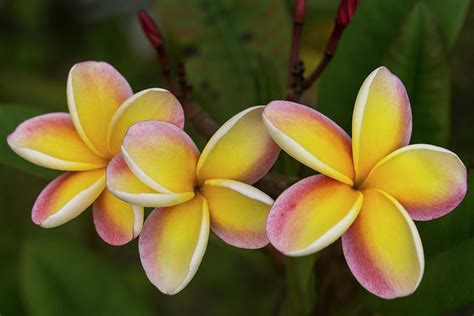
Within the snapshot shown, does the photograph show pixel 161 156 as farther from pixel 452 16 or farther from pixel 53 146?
pixel 452 16

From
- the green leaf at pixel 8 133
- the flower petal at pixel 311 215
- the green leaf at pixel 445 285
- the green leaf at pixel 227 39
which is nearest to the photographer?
the flower petal at pixel 311 215

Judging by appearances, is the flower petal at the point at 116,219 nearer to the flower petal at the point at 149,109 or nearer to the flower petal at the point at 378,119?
the flower petal at the point at 149,109

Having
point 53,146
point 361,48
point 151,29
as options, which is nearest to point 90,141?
point 53,146

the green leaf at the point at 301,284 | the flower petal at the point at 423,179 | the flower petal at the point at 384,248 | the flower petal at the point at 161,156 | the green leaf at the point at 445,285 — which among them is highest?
the flower petal at the point at 161,156

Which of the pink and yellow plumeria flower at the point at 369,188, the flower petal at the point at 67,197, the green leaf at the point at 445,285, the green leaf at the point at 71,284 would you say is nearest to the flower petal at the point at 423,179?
the pink and yellow plumeria flower at the point at 369,188

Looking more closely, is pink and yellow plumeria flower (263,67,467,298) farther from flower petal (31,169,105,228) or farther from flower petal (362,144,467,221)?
flower petal (31,169,105,228)

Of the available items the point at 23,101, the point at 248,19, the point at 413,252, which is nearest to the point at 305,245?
the point at 413,252
